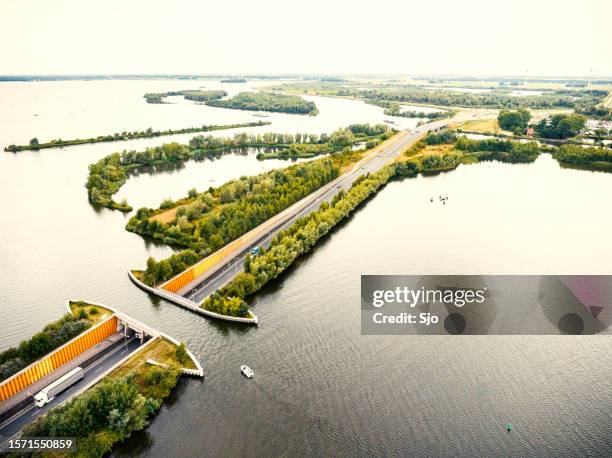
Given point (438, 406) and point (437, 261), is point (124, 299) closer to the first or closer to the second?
point (438, 406)

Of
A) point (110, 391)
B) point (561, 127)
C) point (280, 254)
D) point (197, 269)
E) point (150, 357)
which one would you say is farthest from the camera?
point (561, 127)

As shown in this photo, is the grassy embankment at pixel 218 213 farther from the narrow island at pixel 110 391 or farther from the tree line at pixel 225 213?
the narrow island at pixel 110 391

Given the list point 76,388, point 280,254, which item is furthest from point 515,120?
point 76,388

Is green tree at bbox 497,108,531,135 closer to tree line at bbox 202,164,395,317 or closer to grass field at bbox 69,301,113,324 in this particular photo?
tree line at bbox 202,164,395,317

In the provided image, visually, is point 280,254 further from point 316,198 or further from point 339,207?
point 316,198

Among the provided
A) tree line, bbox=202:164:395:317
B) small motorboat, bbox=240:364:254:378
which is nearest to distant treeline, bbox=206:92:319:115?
tree line, bbox=202:164:395:317

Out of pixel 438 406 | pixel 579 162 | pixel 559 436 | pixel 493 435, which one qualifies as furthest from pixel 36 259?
pixel 579 162
